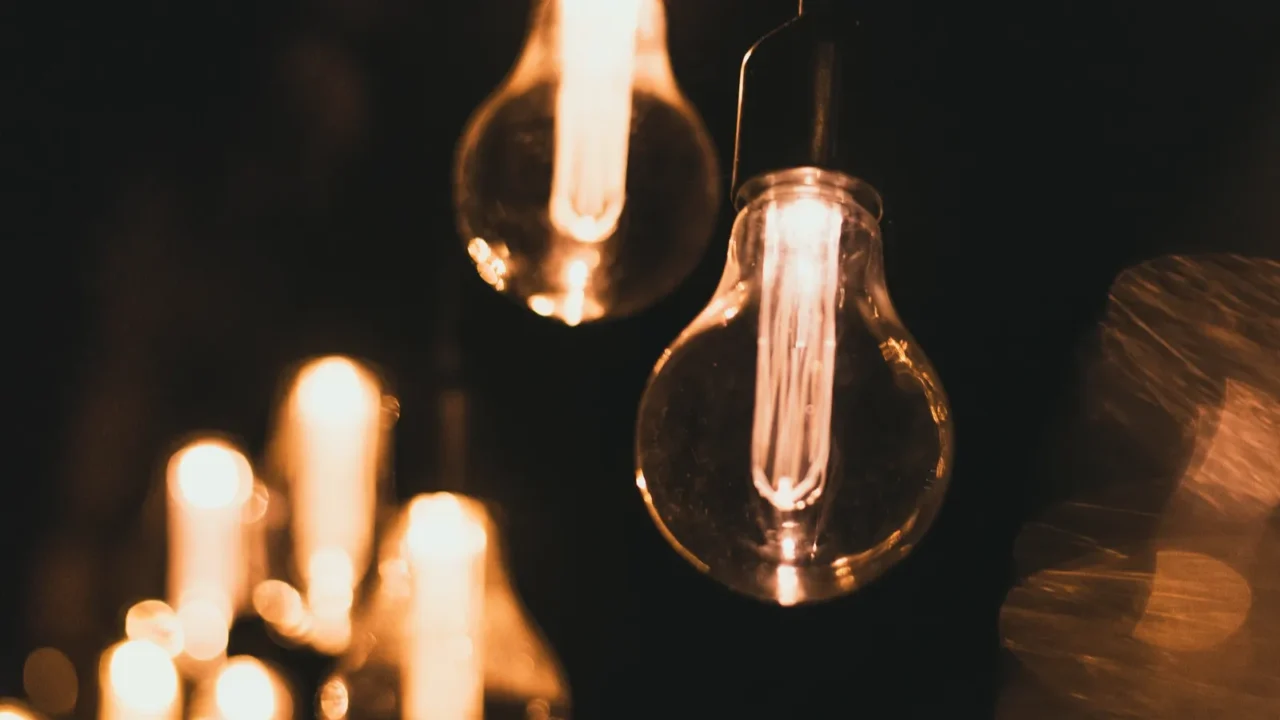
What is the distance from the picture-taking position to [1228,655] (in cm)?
138

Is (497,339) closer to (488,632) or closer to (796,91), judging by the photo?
(488,632)

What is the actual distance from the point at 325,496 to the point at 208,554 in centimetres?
31

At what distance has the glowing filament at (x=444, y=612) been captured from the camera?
3.79 ft

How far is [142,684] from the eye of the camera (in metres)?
1.70

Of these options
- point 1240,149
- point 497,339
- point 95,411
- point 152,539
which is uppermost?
point 1240,149

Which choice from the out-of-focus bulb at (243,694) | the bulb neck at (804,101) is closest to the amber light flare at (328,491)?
the out-of-focus bulb at (243,694)

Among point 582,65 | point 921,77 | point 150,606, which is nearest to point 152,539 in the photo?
point 150,606

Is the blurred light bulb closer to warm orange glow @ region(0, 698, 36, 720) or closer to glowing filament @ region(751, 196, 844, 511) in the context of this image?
glowing filament @ region(751, 196, 844, 511)

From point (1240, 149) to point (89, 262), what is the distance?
1673 mm

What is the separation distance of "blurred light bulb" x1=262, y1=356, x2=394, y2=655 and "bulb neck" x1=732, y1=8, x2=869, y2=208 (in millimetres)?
784

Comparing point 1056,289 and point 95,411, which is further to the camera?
point 95,411

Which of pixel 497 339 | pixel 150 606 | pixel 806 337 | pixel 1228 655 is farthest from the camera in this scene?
pixel 497 339

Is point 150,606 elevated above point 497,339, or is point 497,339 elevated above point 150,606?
point 497,339

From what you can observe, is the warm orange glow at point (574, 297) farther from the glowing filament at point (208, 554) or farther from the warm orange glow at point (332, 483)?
the glowing filament at point (208, 554)
